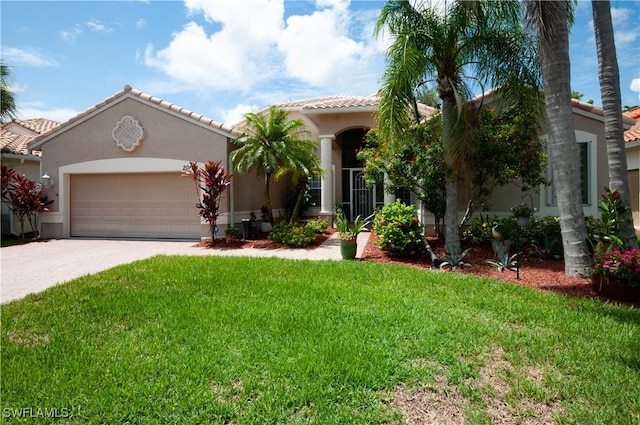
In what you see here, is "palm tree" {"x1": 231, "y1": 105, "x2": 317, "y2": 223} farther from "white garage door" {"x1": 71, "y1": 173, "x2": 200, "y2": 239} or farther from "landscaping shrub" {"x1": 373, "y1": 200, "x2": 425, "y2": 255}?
"landscaping shrub" {"x1": 373, "y1": 200, "x2": 425, "y2": 255}

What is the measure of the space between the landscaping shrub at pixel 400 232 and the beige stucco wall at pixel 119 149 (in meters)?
6.34

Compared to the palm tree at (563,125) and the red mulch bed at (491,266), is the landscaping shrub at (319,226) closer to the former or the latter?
the red mulch bed at (491,266)

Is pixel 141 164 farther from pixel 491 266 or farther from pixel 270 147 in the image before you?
pixel 491 266

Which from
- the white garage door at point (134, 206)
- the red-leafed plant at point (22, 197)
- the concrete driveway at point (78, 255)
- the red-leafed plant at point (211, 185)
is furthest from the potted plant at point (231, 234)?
the red-leafed plant at point (22, 197)

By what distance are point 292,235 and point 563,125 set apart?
306 inches

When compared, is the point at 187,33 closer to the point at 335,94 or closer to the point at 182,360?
the point at 182,360

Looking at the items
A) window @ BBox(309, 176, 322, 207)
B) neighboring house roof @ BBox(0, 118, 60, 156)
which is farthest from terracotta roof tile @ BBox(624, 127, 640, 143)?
neighboring house roof @ BBox(0, 118, 60, 156)

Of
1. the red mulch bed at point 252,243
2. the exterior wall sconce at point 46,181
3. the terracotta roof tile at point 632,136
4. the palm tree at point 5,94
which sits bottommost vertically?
the red mulch bed at point 252,243

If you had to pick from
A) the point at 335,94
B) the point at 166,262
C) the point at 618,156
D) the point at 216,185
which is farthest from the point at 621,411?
the point at 335,94

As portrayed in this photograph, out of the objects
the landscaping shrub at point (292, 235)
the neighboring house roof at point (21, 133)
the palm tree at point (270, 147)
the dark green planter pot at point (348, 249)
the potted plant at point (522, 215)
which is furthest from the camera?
the neighboring house roof at point (21, 133)

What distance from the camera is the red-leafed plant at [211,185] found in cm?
1166

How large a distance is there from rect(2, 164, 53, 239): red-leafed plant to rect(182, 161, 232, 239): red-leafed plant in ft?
20.9

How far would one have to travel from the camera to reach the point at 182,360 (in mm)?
3605

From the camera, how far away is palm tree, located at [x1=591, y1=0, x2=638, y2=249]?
23.2 ft
